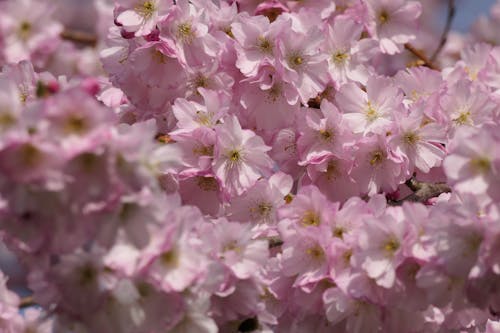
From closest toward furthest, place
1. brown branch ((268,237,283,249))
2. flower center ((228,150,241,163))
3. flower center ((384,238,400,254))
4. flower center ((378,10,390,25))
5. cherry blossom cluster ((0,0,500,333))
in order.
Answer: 1. cherry blossom cluster ((0,0,500,333))
2. flower center ((384,238,400,254))
3. brown branch ((268,237,283,249))
4. flower center ((228,150,241,163))
5. flower center ((378,10,390,25))

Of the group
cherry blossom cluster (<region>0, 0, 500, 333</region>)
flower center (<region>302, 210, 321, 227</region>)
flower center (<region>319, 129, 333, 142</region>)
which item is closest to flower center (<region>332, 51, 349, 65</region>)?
cherry blossom cluster (<region>0, 0, 500, 333</region>)

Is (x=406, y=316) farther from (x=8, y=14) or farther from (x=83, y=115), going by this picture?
(x=8, y=14)

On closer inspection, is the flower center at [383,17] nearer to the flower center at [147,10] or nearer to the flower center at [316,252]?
the flower center at [147,10]

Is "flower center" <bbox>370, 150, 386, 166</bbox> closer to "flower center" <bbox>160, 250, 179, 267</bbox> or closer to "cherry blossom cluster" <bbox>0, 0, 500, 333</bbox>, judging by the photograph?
"cherry blossom cluster" <bbox>0, 0, 500, 333</bbox>

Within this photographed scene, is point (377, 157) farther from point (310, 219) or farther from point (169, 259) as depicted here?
point (169, 259)

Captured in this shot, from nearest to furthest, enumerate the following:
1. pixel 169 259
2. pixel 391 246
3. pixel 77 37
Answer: pixel 169 259
pixel 391 246
pixel 77 37

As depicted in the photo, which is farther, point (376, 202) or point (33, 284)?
point (376, 202)

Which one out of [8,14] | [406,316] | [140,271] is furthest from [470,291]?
[8,14]

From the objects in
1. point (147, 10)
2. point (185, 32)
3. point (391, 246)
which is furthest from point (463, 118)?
point (147, 10)
